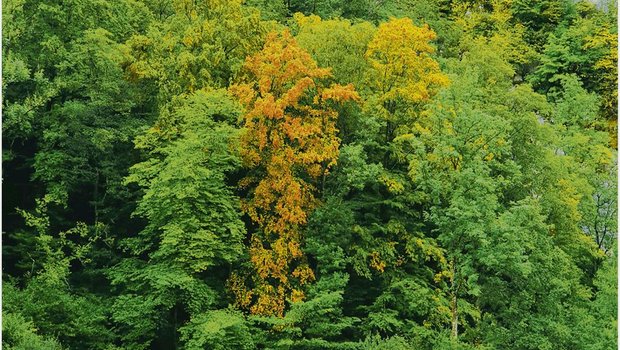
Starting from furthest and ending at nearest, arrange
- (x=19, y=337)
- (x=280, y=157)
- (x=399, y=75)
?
(x=399, y=75) < (x=280, y=157) < (x=19, y=337)

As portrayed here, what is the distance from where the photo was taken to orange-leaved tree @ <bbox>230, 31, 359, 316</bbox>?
87.2 ft

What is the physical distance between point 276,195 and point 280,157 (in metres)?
1.61

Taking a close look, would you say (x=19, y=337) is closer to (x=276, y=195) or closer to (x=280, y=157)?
(x=276, y=195)

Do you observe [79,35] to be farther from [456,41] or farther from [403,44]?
[456,41]

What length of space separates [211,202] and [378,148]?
305 inches

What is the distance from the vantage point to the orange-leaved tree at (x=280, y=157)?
26.6 metres

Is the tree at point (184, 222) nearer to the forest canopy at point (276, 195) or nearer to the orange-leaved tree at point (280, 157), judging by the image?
the forest canopy at point (276, 195)

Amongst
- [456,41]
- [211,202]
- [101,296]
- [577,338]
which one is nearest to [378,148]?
[211,202]

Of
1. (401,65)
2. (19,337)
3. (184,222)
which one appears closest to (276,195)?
(184,222)

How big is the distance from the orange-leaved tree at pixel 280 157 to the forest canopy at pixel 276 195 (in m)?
0.09

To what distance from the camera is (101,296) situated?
89.4 ft

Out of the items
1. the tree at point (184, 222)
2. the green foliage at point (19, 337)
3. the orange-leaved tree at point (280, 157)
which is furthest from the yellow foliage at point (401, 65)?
the green foliage at point (19, 337)

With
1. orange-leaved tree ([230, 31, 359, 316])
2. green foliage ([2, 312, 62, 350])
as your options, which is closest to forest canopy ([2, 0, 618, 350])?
orange-leaved tree ([230, 31, 359, 316])

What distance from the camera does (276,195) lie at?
27.3 m
